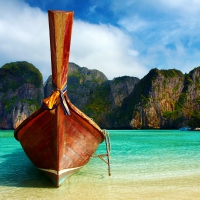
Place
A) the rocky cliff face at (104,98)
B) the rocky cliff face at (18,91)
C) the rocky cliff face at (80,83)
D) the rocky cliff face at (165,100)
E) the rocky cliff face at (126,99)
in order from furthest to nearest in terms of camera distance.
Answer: the rocky cliff face at (80,83) → the rocky cliff face at (104,98) → the rocky cliff face at (18,91) → the rocky cliff face at (126,99) → the rocky cliff face at (165,100)

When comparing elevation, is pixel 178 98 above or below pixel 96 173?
above

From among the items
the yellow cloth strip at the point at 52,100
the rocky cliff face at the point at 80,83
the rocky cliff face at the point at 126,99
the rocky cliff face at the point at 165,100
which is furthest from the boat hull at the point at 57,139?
the rocky cliff face at the point at 80,83

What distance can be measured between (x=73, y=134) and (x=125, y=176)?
10.1 ft

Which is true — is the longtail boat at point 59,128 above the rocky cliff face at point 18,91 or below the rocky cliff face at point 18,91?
below

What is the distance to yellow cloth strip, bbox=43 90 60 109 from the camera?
216 inches

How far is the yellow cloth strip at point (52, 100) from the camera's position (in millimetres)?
5481

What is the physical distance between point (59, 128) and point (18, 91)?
119509 millimetres

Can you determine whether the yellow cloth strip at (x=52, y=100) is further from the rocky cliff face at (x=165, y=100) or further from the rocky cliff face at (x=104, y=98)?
the rocky cliff face at (x=104, y=98)

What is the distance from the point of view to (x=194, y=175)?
8.70 m

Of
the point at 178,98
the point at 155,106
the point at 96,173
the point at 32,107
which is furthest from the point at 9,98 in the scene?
the point at 96,173

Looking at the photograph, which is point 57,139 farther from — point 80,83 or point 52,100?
point 80,83

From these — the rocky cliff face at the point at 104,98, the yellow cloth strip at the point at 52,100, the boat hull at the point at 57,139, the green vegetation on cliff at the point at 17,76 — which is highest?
the green vegetation on cliff at the point at 17,76

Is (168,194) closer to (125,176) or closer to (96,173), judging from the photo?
(125,176)

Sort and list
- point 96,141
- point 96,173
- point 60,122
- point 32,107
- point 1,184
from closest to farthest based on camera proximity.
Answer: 1. point 60,122
2. point 1,184
3. point 96,141
4. point 96,173
5. point 32,107
